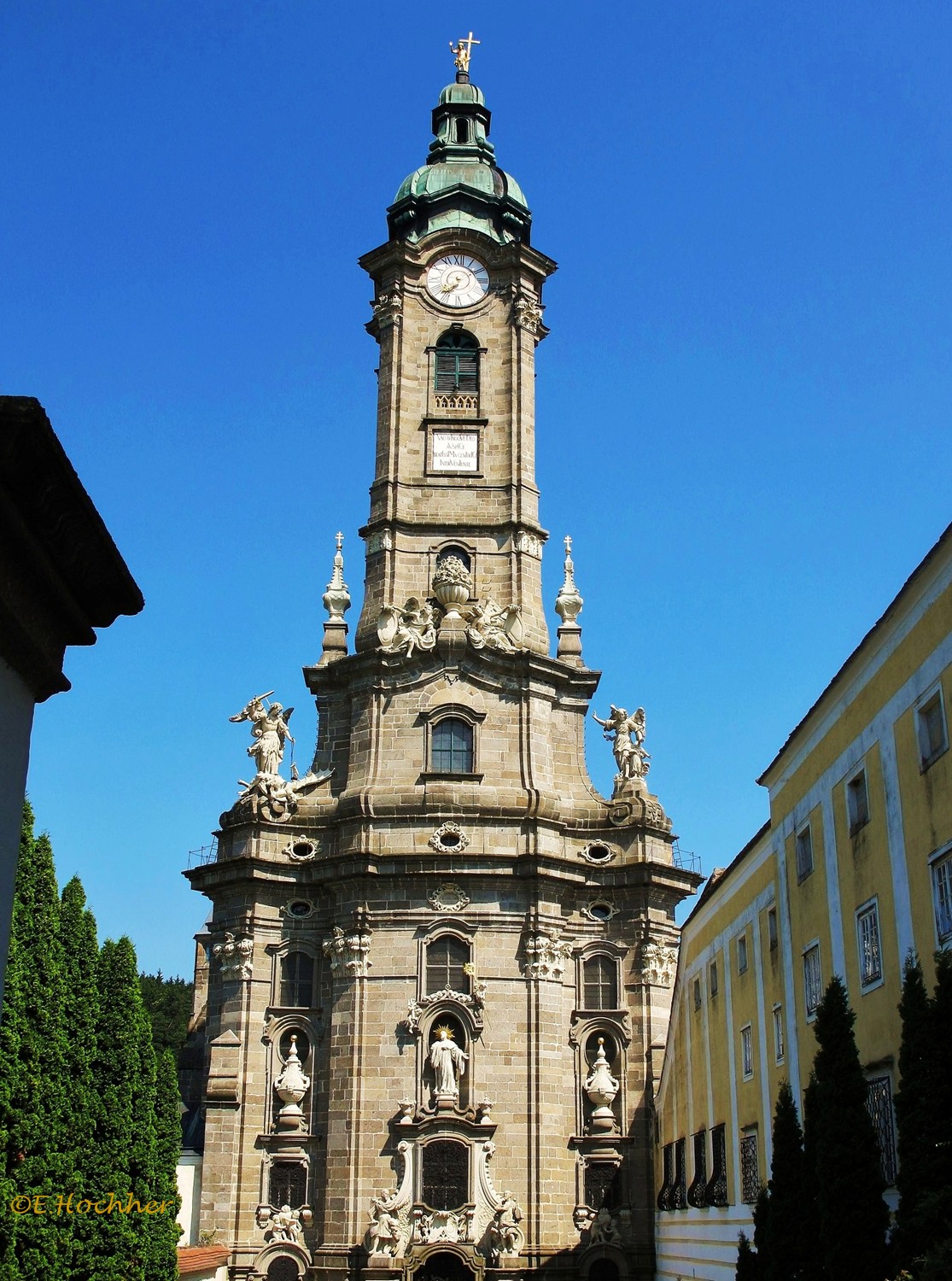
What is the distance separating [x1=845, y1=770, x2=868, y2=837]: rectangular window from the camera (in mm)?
22047

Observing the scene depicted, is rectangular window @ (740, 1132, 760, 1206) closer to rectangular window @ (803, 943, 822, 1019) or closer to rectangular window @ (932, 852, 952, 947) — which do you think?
rectangular window @ (803, 943, 822, 1019)

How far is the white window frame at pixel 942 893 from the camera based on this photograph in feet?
59.6

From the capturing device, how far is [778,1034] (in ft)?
87.9

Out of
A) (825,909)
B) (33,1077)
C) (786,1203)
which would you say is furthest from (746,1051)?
(33,1077)

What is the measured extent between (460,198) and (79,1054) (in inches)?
1560

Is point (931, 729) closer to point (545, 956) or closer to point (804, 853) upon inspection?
point (804, 853)

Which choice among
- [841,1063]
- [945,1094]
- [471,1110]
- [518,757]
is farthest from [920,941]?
[518,757]

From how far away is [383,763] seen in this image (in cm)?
4962

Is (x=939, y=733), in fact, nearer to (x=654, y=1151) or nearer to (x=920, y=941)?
(x=920, y=941)

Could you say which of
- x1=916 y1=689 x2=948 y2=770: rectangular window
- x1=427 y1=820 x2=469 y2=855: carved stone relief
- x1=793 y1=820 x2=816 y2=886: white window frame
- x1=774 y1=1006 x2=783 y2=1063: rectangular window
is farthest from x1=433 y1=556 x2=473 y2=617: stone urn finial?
x1=916 y1=689 x2=948 y2=770: rectangular window

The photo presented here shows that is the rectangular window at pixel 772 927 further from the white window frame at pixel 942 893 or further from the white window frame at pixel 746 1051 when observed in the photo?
the white window frame at pixel 942 893

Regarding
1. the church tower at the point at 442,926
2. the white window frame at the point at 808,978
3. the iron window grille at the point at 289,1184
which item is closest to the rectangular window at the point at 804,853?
the white window frame at the point at 808,978

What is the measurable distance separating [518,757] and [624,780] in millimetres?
3948

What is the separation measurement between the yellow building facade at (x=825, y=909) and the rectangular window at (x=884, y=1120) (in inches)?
1.0
